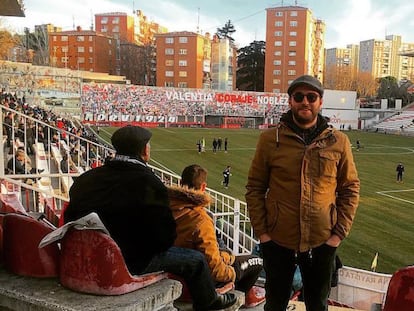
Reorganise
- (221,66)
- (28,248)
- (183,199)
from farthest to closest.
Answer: (221,66)
(183,199)
(28,248)

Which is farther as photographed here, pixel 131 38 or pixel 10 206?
pixel 131 38

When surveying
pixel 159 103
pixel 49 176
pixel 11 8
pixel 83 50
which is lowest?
pixel 49 176

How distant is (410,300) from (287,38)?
84.9 m

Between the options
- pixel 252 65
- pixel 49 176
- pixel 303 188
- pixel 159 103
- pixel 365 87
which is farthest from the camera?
pixel 365 87

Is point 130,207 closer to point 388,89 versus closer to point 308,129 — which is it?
point 308,129

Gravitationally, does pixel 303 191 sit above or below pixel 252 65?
below

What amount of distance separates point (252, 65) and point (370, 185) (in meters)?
67.4

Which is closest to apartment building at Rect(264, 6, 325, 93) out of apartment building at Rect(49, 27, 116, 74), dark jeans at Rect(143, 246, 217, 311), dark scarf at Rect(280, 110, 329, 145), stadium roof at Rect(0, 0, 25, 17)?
apartment building at Rect(49, 27, 116, 74)

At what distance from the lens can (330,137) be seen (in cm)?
274

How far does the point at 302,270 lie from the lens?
2.87 m

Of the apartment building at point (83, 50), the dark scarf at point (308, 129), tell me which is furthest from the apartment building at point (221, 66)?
the dark scarf at point (308, 129)

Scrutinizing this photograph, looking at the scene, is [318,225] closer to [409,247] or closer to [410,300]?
[410,300]

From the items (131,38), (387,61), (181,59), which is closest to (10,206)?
(181,59)

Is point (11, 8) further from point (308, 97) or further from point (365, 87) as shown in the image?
point (365, 87)
